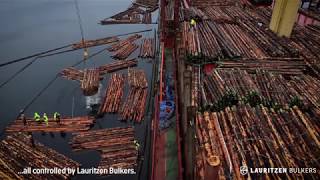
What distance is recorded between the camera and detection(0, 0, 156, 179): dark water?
21.8 m

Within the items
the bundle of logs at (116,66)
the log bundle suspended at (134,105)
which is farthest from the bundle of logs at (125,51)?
the log bundle suspended at (134,105)

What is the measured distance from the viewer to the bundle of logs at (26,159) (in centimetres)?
1605

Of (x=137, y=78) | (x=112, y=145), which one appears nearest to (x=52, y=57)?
(x=137, y=78)

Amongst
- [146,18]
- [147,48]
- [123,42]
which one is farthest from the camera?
[146,18]

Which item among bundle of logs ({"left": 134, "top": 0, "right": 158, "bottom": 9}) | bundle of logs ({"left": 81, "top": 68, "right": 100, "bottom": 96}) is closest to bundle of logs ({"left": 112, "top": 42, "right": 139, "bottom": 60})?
bundle of logs ({"left": 81, "top": 68, "right": 100, "bottom": 96})

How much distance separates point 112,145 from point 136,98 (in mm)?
6067

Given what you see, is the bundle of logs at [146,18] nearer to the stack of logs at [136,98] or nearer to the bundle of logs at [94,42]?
the bundle of logs at [94,42]

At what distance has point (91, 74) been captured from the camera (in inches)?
1113

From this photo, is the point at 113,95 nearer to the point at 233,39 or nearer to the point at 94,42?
the point at 233,39

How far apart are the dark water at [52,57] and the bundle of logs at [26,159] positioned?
1017 mm

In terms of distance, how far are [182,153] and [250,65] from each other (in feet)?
25.4

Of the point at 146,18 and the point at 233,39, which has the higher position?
the point at 233,39

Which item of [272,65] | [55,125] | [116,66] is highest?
[272,65]

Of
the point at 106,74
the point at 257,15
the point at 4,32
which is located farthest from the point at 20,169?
the point at 4,32
